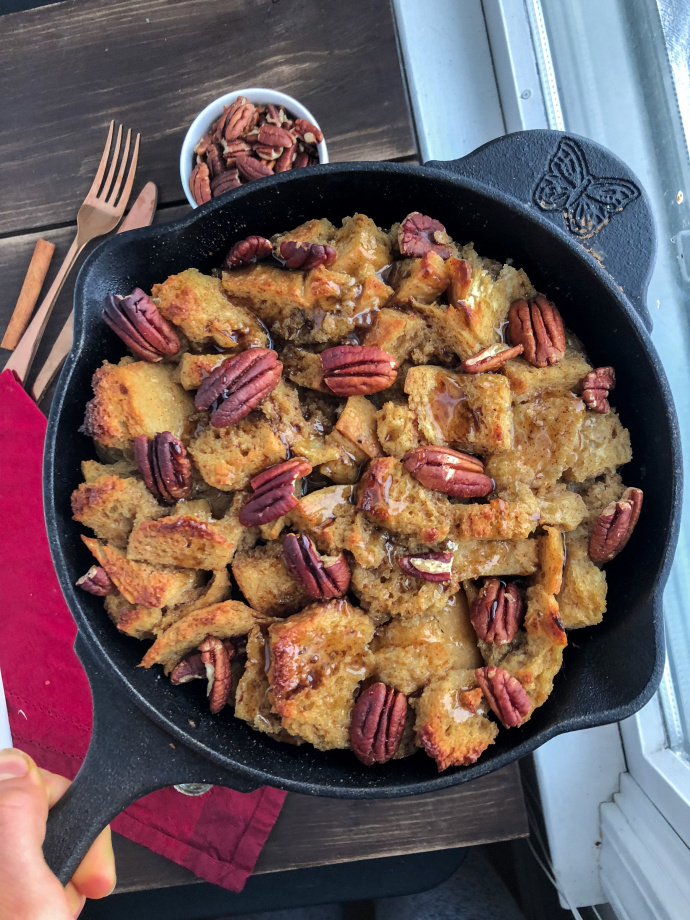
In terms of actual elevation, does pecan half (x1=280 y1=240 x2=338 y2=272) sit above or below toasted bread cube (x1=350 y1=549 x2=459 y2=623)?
above

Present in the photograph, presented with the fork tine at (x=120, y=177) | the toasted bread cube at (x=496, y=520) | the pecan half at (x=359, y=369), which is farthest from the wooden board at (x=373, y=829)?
the fork tine at (x=120, y=177)

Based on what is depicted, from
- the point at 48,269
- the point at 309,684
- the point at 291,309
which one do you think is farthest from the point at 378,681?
the point at 48,269

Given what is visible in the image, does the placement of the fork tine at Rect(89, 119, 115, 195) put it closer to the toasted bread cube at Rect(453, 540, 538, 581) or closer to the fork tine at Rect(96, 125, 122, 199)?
the fork tine at Rect(96, 125, 122, 199)

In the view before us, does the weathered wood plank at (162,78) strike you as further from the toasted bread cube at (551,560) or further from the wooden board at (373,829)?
the wooden board at (373,829)

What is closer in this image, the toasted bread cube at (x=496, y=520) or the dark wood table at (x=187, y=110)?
the toasted bread cube at (x=496, y=520)

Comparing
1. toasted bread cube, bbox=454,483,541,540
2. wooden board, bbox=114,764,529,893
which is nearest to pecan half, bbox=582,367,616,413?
toasted bread cube, bbox=454,483,541,540

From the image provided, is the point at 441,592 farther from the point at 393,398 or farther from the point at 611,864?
the point at 611,864
